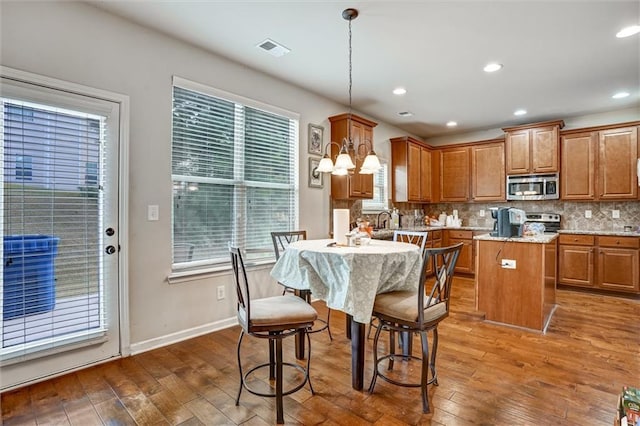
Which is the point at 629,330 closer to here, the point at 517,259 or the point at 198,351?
the point at 517,259

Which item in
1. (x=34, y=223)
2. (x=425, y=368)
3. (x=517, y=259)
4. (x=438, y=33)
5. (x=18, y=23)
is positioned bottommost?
(x=425, y=368)

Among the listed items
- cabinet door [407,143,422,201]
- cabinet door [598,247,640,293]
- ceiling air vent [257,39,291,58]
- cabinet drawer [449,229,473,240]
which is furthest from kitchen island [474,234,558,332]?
ceiling air vent [257,39,291,58]

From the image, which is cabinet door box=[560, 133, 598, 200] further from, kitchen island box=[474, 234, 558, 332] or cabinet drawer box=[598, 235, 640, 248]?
kitchen island box=[474, 234, 558, 332]

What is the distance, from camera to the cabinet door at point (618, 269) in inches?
170

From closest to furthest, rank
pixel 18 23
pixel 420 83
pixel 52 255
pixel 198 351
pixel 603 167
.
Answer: pixel 18 23 < pixel 52 255 < pixel 198 351 < pixel 420 83 < pixel 603 167

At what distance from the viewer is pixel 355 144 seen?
176 inches

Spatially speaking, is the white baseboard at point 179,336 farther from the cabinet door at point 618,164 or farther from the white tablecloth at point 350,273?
the cabinet door at point 618,164

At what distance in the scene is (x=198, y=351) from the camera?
2666 millimetres

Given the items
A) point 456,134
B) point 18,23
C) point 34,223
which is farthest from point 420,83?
point 34,223

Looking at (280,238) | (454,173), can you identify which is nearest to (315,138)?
(280,238)

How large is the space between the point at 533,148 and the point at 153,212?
5527mm

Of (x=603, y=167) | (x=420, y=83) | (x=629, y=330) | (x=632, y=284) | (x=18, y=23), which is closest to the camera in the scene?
(x=18, y=23)

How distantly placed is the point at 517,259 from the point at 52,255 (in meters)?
4.03

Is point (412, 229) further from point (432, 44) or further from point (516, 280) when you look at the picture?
point (432, 44)
